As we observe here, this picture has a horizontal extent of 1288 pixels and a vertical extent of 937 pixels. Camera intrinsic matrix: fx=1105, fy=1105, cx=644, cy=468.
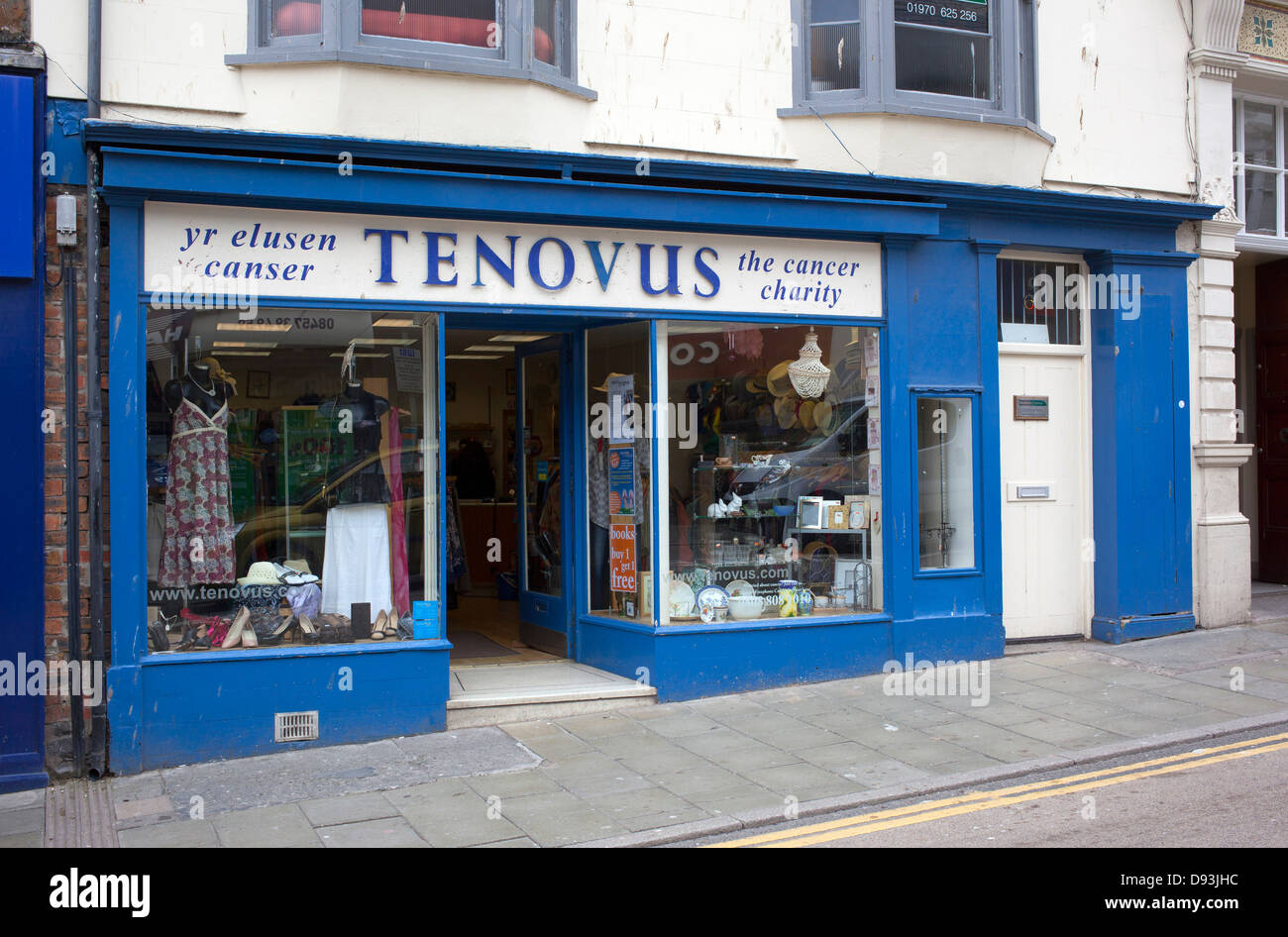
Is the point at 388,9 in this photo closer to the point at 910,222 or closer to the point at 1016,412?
the point at 910,222

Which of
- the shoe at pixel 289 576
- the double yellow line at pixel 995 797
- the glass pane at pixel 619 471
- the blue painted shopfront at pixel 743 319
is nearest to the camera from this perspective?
the double yellow line at pixel 995 797

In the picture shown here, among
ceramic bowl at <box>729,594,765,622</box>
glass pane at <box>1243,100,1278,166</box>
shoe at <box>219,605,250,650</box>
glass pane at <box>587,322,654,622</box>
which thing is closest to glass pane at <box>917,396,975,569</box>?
ceramic bowl at <box>729,594,765,622</box>

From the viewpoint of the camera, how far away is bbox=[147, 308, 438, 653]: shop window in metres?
7.65

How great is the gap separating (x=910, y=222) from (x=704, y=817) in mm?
5565

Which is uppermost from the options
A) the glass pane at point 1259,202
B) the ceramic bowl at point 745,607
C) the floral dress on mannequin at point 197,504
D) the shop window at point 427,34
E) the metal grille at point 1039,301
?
the shop window at point 427,34

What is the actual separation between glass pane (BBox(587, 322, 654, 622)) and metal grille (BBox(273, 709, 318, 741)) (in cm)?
276

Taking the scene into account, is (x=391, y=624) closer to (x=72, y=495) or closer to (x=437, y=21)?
(x=72, y=495)

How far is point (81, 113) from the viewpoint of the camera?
288 inches

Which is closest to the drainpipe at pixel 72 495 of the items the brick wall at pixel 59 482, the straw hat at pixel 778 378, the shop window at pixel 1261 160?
the brick wall at pixel 59 482

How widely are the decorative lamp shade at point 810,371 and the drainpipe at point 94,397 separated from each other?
5.36 metres

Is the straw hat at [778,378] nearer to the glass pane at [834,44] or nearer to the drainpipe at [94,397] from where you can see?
the glass pane at [834,44]

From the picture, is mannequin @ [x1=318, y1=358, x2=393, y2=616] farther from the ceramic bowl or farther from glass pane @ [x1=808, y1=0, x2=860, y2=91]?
glass pane @ [x1=808, y1=0, x2=860, y2=91]

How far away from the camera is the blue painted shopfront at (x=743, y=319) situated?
7.32 metres

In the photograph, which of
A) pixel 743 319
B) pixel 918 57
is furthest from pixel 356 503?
pixel 918 57
